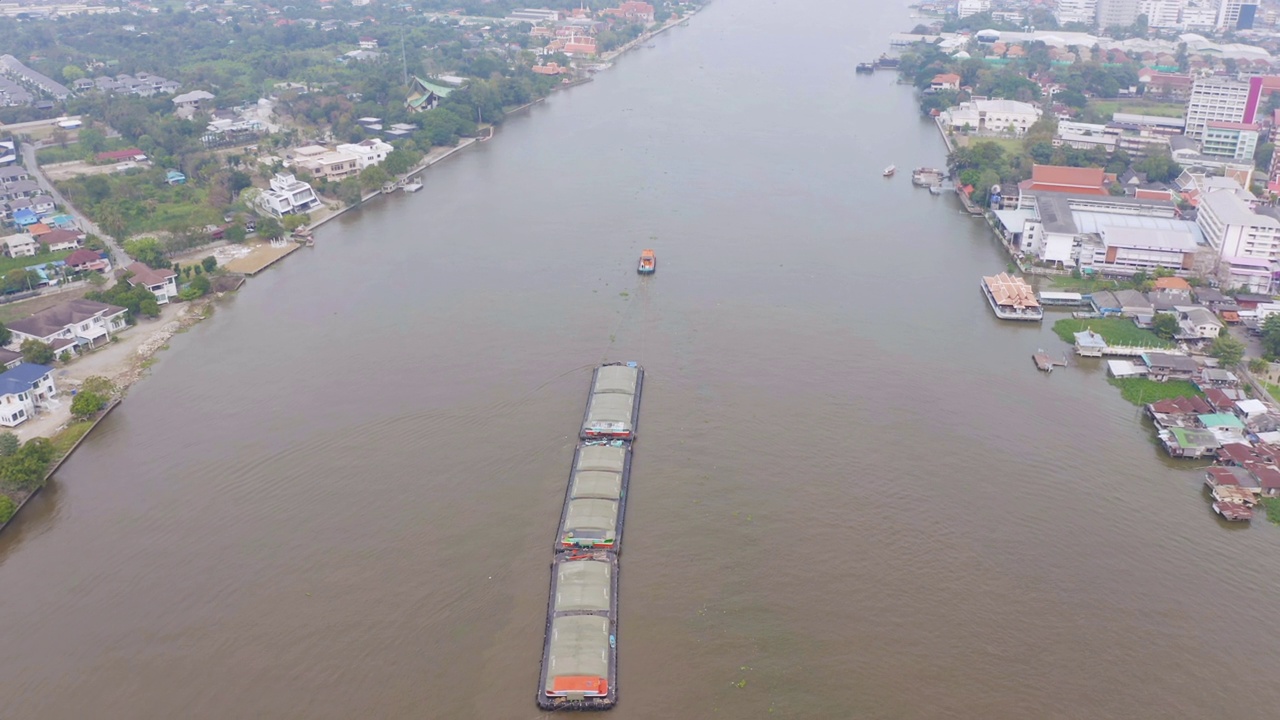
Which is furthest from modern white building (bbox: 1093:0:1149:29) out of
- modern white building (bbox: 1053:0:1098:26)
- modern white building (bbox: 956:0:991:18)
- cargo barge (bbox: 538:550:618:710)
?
cargo barge (bbox: 538:550:618:710)

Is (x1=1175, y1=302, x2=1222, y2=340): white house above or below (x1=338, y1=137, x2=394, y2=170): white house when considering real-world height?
below

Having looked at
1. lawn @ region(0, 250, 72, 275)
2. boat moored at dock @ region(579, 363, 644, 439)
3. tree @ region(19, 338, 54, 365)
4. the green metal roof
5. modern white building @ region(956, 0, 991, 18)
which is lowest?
the green metal roof

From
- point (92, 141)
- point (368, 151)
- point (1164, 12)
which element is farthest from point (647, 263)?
point (1164, 12)

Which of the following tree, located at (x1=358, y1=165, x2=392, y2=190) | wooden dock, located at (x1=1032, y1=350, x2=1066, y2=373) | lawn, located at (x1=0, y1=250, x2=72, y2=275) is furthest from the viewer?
tree, located at (x1=358, y1=165, x2=392, y2=190)

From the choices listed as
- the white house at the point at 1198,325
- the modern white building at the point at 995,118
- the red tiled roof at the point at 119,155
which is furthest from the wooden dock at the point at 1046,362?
the red tiled roof at the point at 119,155

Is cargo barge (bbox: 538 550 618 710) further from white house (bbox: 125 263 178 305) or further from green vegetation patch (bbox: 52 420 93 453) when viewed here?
white house (bbox: 125 263 178 305)

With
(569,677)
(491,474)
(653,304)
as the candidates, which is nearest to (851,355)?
(653,304)
